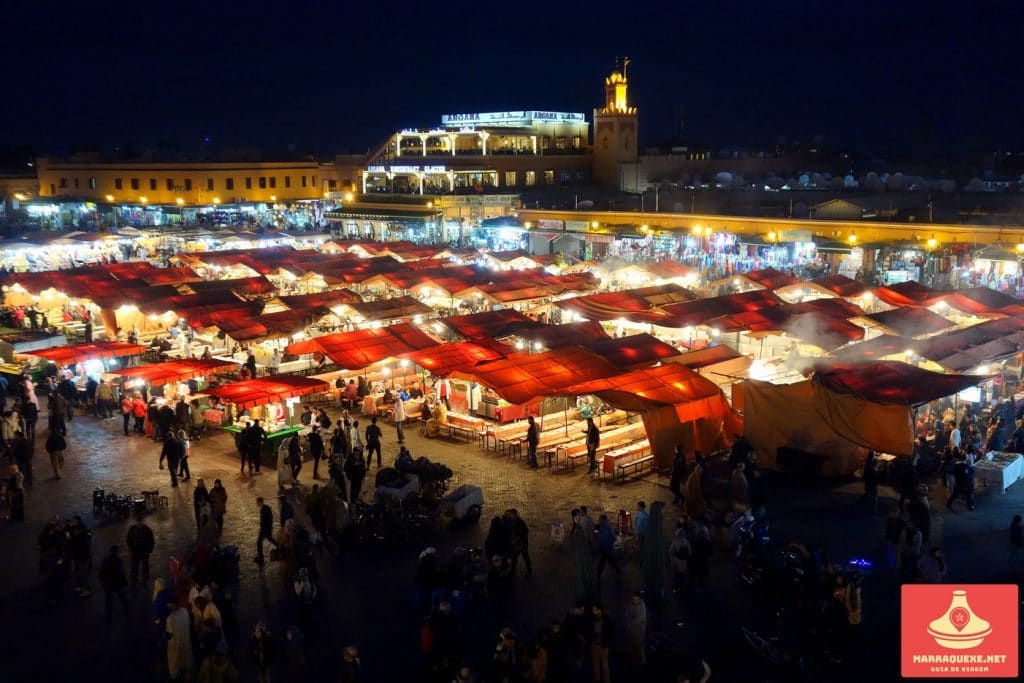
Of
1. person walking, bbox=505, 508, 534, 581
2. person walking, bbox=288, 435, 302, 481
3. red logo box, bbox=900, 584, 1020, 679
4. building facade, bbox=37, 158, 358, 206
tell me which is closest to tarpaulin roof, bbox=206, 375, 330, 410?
person walking, bbox=288, 435, 302, 481

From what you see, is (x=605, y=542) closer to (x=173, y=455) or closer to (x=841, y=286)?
(x=173, y=455)

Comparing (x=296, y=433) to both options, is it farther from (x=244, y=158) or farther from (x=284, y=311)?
(x=244, y=158)

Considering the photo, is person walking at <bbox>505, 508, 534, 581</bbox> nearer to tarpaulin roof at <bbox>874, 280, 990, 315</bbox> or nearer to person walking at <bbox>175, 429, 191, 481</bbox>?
person walking at <bbox>175, 429, 191, 481</bbox>

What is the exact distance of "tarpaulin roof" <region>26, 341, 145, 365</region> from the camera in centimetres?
1683

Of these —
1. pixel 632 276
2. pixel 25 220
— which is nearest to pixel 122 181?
pixel 25 220

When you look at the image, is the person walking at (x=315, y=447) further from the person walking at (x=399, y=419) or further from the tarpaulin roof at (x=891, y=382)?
the tarpaulin roof at (x=891, y=382)

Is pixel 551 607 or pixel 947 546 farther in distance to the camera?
pixel 947 546

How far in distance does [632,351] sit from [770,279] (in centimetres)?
942

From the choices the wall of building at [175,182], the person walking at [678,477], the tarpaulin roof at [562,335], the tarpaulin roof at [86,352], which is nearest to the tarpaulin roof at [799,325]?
the tarpaulin roof at [562,335]

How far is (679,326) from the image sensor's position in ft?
60.2

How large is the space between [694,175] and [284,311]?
43753 millimetres

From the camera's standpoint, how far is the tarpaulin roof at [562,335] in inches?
670

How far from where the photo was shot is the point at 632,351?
15.7 m

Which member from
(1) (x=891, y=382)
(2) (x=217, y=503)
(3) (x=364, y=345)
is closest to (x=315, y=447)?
(2) (x=217, y=503)
